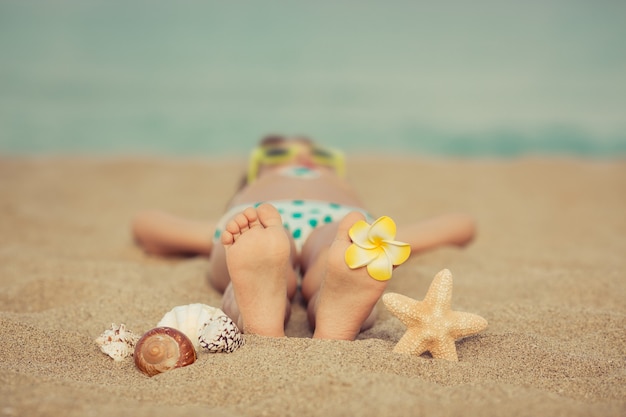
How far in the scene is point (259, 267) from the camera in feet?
5.92

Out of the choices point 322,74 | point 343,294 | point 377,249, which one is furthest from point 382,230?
point 322,74

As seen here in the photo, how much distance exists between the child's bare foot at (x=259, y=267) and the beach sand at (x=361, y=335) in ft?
0.31

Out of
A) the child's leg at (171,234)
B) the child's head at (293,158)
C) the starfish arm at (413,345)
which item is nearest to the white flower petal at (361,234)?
the starfish arm at (413,345)

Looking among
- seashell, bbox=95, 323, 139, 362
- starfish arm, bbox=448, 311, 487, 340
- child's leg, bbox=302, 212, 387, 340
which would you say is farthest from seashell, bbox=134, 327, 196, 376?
starfish arm, bbox=448, 311, 487, 340

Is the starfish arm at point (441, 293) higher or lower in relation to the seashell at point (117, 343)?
higher

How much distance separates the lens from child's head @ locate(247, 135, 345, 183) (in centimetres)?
343

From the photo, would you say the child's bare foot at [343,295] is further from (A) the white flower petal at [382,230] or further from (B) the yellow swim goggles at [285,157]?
(B) the yellow swim goggles at [285,157]

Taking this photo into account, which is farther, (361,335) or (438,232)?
(438,232)

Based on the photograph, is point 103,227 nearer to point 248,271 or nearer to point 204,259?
point 204,259

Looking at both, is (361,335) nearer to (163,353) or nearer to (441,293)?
(441,293)

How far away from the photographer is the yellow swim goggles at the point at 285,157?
11.3ft

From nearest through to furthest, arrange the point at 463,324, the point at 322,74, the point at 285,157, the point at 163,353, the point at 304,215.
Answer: the point at 163,353, the point at 463,324, the point at 304,215, the point at 285,157, the point at 322,74

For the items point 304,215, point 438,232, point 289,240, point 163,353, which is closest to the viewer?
point 163,353

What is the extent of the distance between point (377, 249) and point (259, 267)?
14.2 inches
